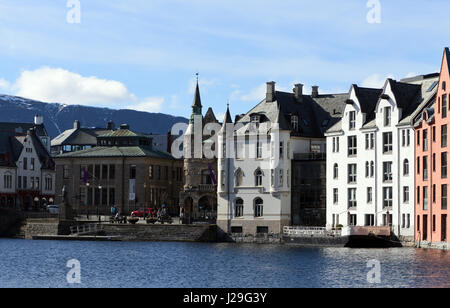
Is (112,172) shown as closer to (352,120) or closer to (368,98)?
(352,120)

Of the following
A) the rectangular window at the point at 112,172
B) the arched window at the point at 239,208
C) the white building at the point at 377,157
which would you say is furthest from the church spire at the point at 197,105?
the white building at the point at 377,157

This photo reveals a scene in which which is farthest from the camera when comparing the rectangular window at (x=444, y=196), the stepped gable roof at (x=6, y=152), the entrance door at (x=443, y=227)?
the stepped gable roof at (x=6, y=152)

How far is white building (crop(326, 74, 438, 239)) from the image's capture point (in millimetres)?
117562

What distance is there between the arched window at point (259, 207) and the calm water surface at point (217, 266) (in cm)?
1054

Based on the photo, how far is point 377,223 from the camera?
120500 mm

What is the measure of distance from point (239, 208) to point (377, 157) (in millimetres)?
22061

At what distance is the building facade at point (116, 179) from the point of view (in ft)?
541

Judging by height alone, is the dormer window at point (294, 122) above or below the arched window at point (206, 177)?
above

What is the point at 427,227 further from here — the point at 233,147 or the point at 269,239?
the point at 233,147

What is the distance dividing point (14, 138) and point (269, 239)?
234 ft

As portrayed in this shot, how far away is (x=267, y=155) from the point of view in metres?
133

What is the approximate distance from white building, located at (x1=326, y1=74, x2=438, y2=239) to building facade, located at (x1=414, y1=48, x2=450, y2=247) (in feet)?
6.97

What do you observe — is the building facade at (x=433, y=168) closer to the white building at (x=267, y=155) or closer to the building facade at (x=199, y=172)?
the white building at (x=267, y=155)
